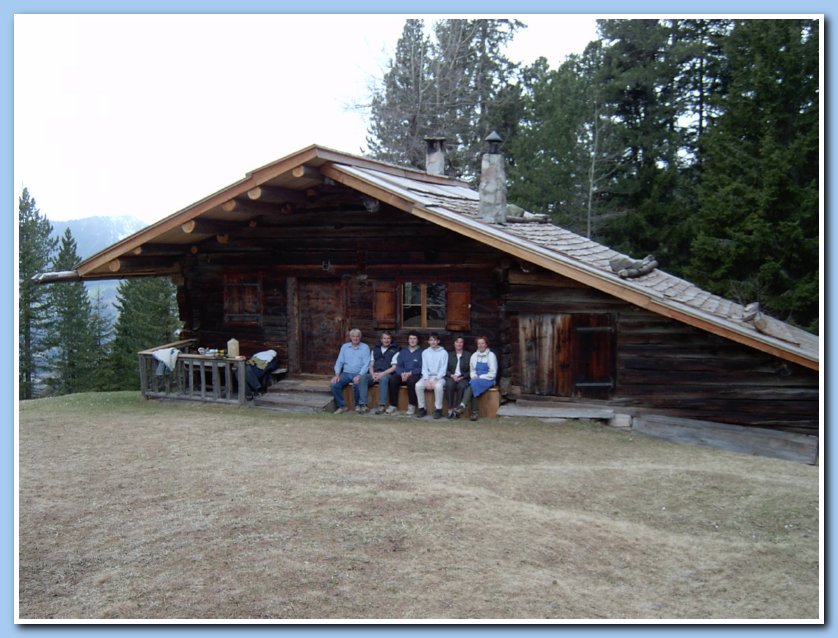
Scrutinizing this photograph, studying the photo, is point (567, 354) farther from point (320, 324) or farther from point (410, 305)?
point (320, 324)

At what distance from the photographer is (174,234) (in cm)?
1377

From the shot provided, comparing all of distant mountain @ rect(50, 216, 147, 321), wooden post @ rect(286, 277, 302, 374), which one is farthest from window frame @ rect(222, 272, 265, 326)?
distant mountain @ rect(50, 216, 147, 321)

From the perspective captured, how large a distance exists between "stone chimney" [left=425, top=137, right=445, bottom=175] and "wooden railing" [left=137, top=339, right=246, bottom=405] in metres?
7.25

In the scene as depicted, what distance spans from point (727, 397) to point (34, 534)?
8800mm

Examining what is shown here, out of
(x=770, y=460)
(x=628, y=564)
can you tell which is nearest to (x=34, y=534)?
(x=628, y=564)

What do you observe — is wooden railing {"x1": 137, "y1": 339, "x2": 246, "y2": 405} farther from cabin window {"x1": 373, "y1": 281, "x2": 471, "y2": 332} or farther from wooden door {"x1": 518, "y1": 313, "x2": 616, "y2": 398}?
wooden door {"x1": 518, "y1": 313, "x2": 616, "y2": 398}

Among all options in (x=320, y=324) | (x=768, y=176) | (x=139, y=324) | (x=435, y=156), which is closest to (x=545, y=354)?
(x=320, y=324)

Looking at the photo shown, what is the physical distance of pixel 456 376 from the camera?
12.5 m

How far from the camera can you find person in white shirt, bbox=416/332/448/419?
1239 cm

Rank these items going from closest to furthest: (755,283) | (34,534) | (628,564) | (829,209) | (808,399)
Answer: (829,209) → (628,564) → (34,534) → (808,399) → (755,283)

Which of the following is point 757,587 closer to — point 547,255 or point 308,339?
point 547,255

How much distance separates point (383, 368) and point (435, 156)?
793cm

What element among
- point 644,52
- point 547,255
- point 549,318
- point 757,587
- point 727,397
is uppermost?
point 644,52

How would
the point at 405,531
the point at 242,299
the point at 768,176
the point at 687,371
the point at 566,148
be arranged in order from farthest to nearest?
the point at 566,148 → the point at 768,176 → the point at 242,299 → the point at 687,371 → the point at 405,531
